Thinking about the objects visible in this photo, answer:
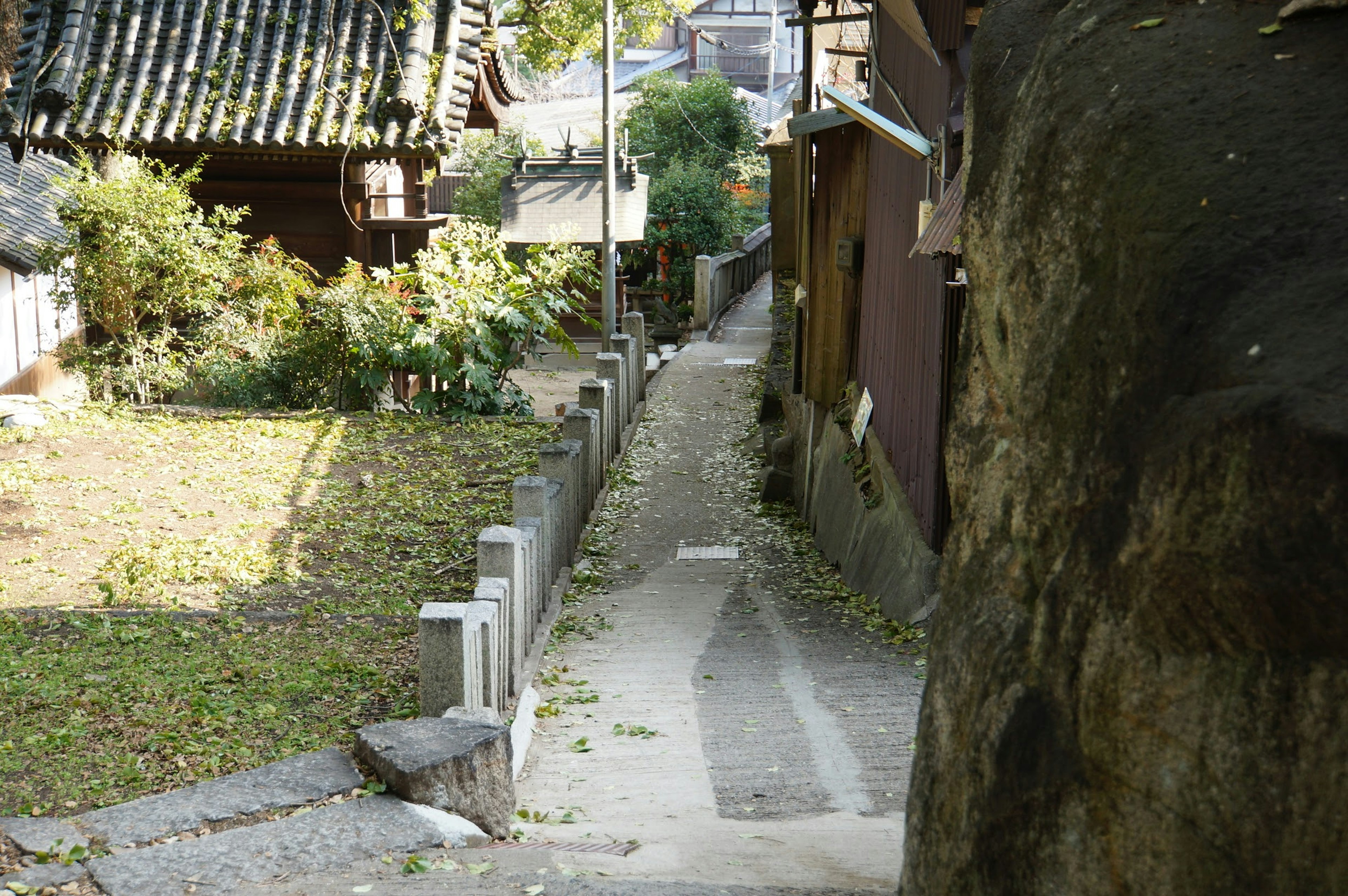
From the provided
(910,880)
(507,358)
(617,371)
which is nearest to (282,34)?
(507,358)

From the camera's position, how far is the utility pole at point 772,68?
114ft

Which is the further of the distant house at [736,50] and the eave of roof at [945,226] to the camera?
the distant house at [736,50]

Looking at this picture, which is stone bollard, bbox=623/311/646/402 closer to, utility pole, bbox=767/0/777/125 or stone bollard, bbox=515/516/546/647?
stone bollard, bbox=515/516/546/647

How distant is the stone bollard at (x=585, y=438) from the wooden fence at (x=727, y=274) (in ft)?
29.2

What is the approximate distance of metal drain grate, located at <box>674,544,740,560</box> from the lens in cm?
943

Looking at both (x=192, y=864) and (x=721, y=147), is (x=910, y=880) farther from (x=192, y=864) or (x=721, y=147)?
(x=721, y=147)

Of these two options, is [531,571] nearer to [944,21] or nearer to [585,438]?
[585,438]

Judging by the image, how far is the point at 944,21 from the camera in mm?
6793

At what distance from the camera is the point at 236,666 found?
5742 millimetres

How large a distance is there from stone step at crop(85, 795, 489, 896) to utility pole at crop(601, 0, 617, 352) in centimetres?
1121

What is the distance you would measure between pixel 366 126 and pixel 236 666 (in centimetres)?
816

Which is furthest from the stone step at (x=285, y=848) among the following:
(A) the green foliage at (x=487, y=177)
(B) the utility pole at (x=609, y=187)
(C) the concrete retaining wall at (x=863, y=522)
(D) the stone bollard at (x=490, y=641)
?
(A) the green foliage at (x=487, y=177)

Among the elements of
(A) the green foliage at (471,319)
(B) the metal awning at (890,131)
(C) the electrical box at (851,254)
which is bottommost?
(A) the green foliage at (471,319)

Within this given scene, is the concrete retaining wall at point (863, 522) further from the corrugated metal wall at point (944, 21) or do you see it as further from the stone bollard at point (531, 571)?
the corrugated metal wall at point (944, 21)
